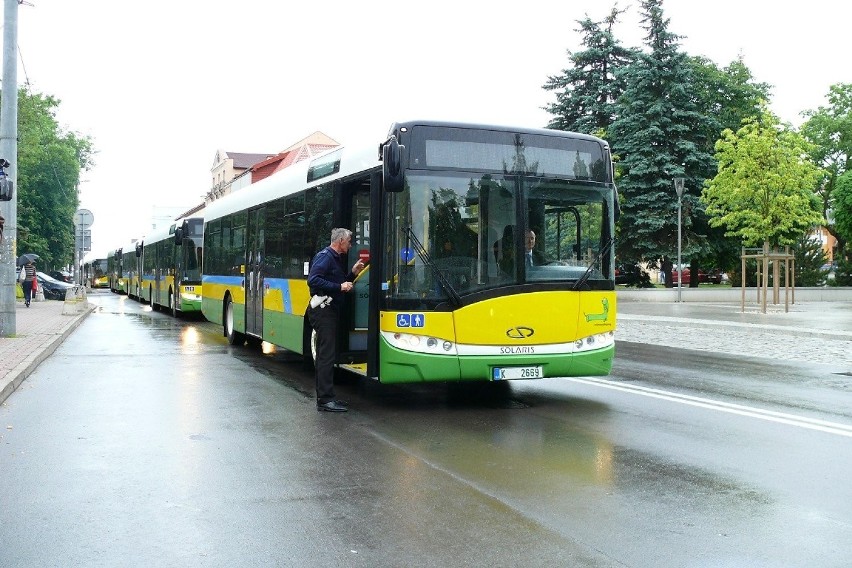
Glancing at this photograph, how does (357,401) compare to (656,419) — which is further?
(357,401)

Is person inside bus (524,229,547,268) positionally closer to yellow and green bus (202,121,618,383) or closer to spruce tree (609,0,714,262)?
yellow and green bus (202,121,618,383)

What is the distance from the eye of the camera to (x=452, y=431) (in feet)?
27.1

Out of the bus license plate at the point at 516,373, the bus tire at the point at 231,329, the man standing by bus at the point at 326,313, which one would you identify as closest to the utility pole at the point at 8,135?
the bus tire at the point at 231,329

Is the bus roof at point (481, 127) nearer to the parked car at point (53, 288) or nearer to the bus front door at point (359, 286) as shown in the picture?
the bus front door at point (359, 286)

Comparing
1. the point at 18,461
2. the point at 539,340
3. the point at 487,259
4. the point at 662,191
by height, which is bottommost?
the point at 18,461

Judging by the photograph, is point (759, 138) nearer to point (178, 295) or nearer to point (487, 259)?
point (178, 295)

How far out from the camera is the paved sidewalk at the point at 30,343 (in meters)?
11.6

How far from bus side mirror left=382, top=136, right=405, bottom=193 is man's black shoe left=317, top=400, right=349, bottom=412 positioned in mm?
2239

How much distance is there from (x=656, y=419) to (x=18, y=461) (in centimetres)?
568

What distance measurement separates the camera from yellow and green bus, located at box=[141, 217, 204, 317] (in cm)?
2673

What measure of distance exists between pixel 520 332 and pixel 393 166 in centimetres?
211

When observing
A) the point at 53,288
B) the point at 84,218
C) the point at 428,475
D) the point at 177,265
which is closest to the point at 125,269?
the point at 53,288

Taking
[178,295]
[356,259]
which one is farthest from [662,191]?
[356,259]

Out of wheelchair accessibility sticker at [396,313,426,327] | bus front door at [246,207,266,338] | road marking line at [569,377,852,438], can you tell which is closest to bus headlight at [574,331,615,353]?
road marking line at [569,377,852,438]
